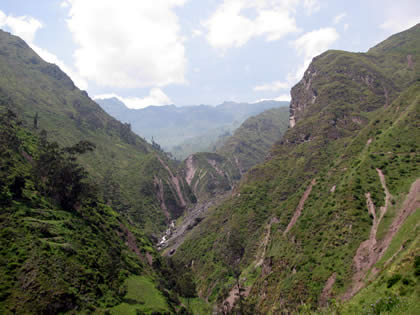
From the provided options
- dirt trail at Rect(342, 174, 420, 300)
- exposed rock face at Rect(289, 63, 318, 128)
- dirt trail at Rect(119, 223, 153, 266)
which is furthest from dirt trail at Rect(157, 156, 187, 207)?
dirt trail at Rect(342, 174, 420, 300)

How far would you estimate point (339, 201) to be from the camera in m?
48.2

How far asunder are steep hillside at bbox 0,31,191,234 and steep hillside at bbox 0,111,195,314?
49.3 m

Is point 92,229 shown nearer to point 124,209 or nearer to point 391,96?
point 124,209

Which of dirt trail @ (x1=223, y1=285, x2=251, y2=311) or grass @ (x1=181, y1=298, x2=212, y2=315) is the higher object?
dirt trail @ (x1=223, y1=285, x2=251, y2=311)

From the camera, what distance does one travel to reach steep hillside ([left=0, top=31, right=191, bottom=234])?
125188mm

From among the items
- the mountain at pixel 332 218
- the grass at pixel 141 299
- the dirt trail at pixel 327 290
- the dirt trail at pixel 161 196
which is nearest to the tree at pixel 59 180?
the grass at pixel 141 299

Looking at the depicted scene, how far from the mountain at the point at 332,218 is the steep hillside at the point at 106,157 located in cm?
4006

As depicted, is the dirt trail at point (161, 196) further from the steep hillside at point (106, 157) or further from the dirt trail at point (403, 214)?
the dirt trail at point (403, 214)

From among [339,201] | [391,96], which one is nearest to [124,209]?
[339,201]

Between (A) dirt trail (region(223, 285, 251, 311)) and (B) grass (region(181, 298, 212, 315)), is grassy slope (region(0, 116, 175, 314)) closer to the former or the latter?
(B) grass (region(181, 298, 212, 315))

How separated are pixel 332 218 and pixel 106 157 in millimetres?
135612

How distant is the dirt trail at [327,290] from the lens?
34.9 m

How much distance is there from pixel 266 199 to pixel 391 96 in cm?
7279

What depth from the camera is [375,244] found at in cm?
3594
